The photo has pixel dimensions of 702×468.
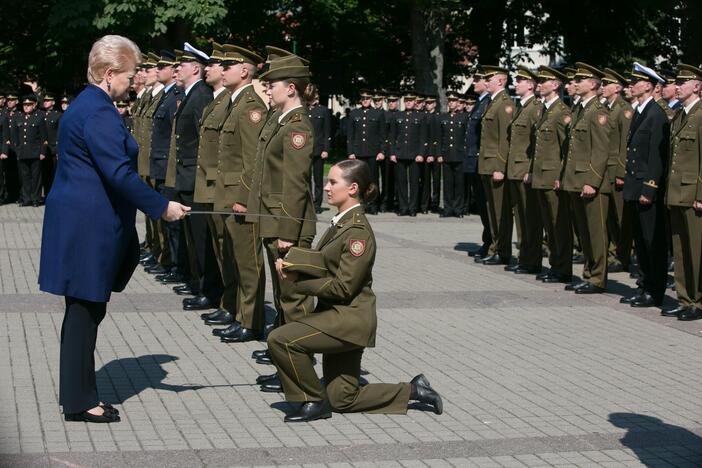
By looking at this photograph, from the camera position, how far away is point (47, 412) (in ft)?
24.1

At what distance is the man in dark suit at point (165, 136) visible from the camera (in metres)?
12.7

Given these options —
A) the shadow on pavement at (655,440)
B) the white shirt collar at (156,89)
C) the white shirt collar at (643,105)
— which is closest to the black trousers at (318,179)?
the white shirt collar at (156,89)

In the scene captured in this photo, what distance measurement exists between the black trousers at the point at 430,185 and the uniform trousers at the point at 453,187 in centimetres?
38

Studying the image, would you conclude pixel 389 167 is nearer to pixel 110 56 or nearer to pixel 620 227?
pixel 620 227

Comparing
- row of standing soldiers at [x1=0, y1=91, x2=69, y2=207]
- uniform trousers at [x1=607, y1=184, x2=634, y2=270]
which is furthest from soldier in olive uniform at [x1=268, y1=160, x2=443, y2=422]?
row of standing soldiers at [x1=0, y1=91, x2=69, y2=207]

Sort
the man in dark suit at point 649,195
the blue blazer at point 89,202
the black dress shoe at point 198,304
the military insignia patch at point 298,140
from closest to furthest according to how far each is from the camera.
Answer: the blue blazer at point 89,202, the military insignia patch at point 298,140, the black dress shoe at point 198,304, the man in dark suit at point 649,195

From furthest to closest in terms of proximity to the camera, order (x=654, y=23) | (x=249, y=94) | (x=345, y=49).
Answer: (x=345, y=49), (x=654, y=23), (x=249, y=94)

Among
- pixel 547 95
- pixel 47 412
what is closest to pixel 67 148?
pixel 47 412

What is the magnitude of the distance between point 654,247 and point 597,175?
1.18m

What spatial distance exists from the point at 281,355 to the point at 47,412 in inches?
54.4

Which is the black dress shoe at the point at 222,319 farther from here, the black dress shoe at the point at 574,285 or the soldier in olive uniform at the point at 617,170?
the soldier in olive uniform at the point at 617,170

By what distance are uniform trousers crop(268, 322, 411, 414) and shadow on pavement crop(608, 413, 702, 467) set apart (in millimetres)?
1298

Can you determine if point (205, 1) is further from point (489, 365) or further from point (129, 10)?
point (489, 365)

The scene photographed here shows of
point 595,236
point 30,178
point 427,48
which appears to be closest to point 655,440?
point 595,236
